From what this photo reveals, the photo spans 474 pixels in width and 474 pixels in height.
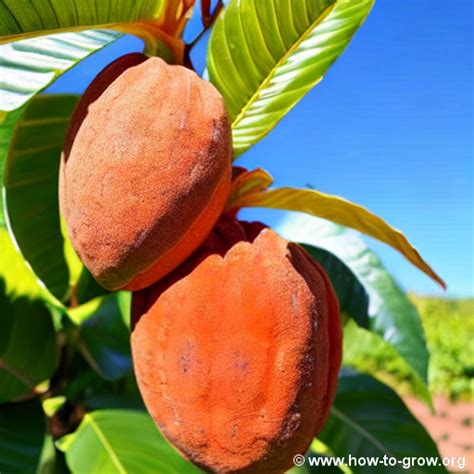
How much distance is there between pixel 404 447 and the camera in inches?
33.3

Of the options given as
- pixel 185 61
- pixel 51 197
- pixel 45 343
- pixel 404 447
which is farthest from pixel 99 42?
pixel 404 447

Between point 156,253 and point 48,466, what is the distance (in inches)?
13.3

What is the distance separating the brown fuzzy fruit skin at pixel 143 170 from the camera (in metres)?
0.49

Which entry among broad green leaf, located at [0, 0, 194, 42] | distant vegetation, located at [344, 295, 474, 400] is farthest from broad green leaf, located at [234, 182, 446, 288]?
distant vegetation, located at [344, 295, 474, 400]

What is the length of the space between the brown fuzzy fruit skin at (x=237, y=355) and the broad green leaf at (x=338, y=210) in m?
0.05

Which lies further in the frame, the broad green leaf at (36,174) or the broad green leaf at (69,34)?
the broad green leaf at (36,174)

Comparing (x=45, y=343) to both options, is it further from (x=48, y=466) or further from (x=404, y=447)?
(x=404, y=447)

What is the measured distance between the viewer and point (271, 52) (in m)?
0.58

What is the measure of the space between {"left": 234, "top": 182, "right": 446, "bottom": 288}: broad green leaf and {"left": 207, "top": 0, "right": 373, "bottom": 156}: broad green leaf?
5 centimetres

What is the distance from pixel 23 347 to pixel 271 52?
397 millimetres

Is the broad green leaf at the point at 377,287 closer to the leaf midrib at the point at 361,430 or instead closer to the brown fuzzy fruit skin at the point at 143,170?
the leaf midrib at the point at 361,430

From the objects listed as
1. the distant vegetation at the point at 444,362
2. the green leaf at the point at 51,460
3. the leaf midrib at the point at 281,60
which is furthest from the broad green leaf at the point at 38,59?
the distant vegetation at the point at 444,362

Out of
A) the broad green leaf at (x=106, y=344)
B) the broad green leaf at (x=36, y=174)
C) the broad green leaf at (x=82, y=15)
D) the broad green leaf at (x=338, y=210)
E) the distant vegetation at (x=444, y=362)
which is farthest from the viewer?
the distant vegetation at (x=444, y=362)

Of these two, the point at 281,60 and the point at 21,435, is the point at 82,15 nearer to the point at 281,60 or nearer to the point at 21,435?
the point at 281,60
